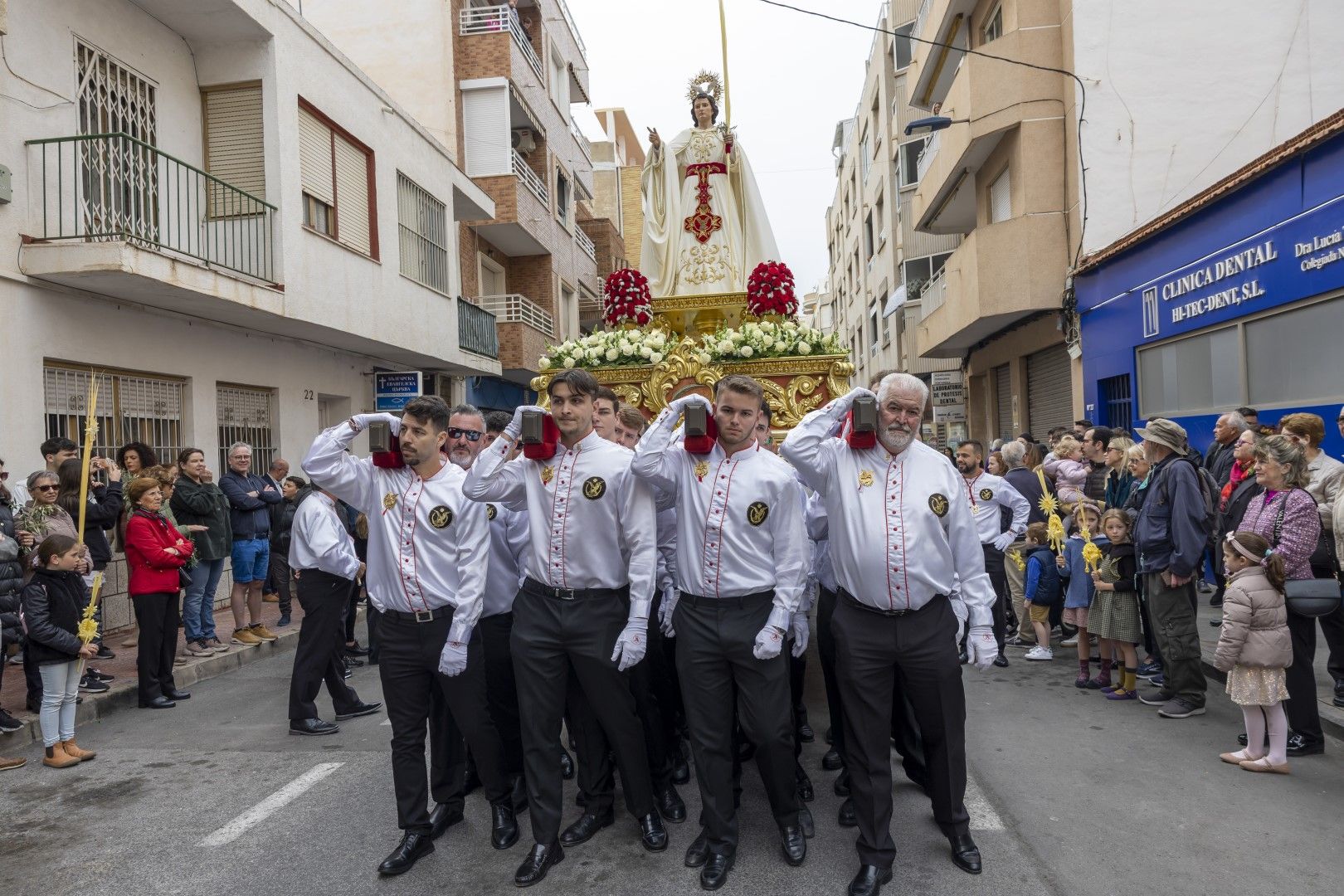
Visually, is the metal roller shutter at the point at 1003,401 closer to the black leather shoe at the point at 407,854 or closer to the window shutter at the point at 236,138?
the window shutter at the point at 236,138

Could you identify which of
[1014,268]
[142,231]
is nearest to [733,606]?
[142,231]

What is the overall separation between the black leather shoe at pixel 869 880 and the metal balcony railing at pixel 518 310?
18.3 m

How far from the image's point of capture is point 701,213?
8961 mm

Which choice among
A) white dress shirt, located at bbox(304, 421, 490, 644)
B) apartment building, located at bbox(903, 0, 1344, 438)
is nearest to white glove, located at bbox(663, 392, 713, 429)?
white dress shirt, located at bbox(304, 421, 490, 644)

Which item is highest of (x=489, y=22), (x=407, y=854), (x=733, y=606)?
(x=489, y=22)

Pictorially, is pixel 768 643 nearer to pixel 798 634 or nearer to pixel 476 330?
pixel 798 634

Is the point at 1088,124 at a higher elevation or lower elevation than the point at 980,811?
higher

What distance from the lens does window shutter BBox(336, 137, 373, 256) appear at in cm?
1362

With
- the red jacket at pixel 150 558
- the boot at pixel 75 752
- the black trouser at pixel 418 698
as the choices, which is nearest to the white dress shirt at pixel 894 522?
the black trouser at pixel 418 698

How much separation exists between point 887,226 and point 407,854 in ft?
95.4

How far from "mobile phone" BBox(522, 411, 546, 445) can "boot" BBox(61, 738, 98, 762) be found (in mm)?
3933

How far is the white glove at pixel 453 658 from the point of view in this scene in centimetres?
402

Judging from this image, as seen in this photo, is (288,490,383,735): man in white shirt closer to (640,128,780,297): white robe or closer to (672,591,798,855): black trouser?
(672,591,798,855): black trouser

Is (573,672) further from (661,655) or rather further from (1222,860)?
(1222,860)
